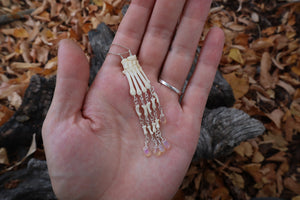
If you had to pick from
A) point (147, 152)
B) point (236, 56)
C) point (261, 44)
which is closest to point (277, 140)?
point (236, 56)

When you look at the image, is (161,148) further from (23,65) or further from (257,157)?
(23,65)

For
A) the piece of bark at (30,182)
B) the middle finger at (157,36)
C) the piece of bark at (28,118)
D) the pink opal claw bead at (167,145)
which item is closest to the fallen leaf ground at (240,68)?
the piece of bark at (28,118)

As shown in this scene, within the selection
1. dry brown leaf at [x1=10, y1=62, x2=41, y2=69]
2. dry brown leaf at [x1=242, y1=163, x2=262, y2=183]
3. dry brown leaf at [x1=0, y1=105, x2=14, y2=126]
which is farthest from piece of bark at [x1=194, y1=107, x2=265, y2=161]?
dry brown leaf at [x1=10, y1=62, x2=41, y2=69]

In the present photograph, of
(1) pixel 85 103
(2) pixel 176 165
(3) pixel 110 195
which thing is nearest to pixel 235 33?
(2) pixel 176 165

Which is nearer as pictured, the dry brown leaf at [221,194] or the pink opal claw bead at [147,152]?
the pink opal claw bead at [147,152]

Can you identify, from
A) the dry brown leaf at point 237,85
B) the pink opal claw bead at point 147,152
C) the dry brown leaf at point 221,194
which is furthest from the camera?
the dry brown leaf at point 237,85

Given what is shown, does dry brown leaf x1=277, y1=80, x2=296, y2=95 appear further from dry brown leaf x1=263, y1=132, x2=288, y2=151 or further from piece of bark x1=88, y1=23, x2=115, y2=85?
piece of bark x1=88, y1=23, x2=115, y2=85

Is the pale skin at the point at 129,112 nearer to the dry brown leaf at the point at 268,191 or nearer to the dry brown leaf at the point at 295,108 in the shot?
the dry brown leaf at the point at 268,191

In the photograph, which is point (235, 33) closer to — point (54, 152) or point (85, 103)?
point (85, 103)
